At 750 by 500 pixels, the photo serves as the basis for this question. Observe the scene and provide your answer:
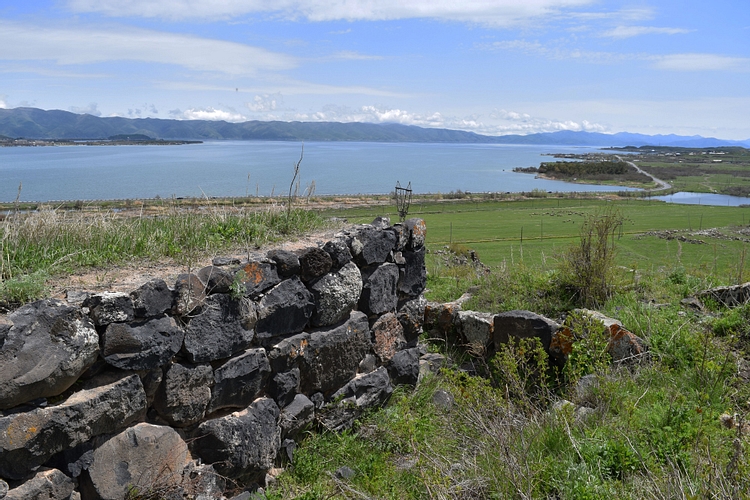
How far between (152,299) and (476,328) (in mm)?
4871

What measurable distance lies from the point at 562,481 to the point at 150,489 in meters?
2.89

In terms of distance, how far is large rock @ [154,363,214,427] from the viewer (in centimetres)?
413

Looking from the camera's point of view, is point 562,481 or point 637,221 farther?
point 637,221

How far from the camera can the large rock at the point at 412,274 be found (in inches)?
265

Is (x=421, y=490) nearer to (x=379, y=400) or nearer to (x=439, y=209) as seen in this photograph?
(x=379, y=400)

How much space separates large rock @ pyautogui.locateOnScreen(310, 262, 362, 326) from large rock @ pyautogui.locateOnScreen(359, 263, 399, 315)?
179 mm

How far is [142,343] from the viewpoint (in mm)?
3840

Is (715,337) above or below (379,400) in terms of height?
above

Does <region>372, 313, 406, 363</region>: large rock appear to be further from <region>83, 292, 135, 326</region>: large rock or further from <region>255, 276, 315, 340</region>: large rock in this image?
<region>83, 292, 135, 326</region>: large rock

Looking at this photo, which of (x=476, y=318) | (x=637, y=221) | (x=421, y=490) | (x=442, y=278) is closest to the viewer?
(x=421, y=490)

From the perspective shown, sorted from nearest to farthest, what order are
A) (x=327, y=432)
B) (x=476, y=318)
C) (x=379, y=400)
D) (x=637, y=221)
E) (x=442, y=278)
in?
(x=327, y=432), (x=379, y=400), (x=476, y=318), (x=442, y=278), (x=637, y=221)

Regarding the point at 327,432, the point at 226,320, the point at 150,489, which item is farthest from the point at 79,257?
the point at 327,432

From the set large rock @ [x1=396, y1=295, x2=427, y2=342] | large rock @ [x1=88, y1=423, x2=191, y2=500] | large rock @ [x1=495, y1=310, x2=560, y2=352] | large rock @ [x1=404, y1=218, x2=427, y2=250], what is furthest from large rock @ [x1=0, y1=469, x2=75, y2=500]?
large rock @ [x1=495, y1=310, x2=560, y2=352]

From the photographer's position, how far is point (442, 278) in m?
11.3
